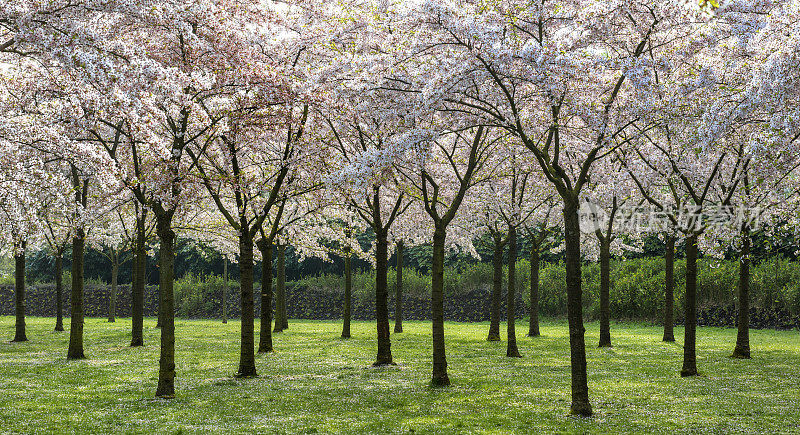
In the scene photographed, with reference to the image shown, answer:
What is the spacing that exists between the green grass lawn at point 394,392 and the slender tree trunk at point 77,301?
0.51 meters

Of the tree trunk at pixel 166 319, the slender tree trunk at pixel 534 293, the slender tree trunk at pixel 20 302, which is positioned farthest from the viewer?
the slender tree trunk at pixel 534 293

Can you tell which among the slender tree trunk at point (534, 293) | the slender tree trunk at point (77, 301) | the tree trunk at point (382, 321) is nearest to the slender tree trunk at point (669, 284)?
the slender tree trunk at point (534, 293)

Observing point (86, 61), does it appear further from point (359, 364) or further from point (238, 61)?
point (359, 364)

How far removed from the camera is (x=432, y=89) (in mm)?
10633

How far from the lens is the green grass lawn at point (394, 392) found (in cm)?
981

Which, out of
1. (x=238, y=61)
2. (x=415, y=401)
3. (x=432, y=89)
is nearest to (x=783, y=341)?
(x=415, y=401)

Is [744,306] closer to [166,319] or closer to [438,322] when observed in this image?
[438,322]

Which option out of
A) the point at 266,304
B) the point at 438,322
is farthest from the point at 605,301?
the point at 266,304

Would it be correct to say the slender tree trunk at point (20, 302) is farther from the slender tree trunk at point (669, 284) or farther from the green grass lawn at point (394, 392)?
the slender tree trunk at point (669, 284)

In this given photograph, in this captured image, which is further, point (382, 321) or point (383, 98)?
point (382, 321)

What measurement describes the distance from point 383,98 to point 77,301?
11.0 m

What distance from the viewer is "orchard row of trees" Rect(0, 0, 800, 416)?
31.4ft

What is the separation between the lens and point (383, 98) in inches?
498

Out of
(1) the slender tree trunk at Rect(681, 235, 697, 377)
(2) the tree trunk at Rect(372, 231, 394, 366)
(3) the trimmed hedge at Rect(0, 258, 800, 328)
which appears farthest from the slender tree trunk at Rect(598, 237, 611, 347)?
(2) the tree trunk at Rect(372, 231, 394, 366)
